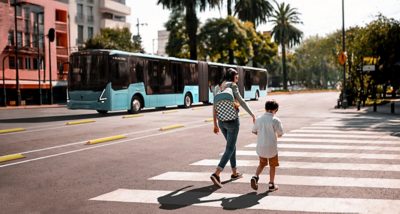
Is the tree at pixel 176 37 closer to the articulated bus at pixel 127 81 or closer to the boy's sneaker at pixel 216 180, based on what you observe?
the articulated bus at pixel 127 81

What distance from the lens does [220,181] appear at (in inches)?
270

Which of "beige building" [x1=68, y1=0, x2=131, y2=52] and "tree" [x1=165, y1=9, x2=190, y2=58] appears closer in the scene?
"tree" [x1=165, y1=9, x2=190, y2=58]

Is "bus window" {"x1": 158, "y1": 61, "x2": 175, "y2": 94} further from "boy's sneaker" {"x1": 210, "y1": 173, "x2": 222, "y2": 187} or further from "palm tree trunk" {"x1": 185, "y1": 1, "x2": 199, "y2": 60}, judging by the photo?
"boy's sneaker" {"x1": 210, "y1": 173, "x2": 222, "y2": 187}

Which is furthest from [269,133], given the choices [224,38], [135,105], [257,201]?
[224,38]

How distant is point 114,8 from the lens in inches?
2805

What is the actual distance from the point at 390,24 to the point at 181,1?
18896mm

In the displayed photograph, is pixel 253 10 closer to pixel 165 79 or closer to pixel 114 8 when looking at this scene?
pixel 114 8

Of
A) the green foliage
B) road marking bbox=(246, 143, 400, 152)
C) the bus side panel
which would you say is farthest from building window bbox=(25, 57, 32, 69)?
road marking bbox=(246, 143, 400, 152)

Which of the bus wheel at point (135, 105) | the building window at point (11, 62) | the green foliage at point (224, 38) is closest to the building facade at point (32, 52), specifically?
the building window at point (11, 62)

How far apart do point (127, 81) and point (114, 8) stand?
2031 inches

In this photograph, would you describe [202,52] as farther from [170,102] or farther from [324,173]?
[324,173]

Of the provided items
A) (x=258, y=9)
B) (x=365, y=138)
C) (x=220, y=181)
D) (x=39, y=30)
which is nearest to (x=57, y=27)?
(x=39, y=30)

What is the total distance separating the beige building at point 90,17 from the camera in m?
63.8

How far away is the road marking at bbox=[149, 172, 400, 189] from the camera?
670cm
